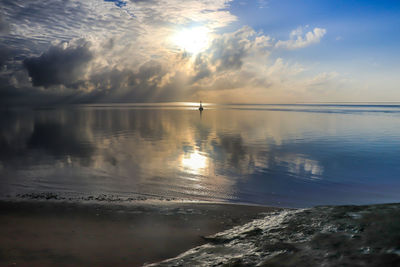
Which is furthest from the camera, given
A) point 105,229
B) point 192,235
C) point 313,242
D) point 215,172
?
point 215,172

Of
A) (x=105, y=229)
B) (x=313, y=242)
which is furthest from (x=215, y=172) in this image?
(x=313, y=242)

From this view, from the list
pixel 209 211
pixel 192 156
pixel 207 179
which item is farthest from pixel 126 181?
pixel 192 156

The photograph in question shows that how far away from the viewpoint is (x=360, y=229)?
287 inches

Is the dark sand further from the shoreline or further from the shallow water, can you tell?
the shallow water

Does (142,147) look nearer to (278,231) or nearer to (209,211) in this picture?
(209,211)

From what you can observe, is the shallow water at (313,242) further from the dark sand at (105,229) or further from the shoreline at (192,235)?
the dark sand at (105,229)

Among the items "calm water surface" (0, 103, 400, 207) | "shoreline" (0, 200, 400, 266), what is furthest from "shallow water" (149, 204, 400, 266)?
"calm water surface" (0, 103, 400, 207)

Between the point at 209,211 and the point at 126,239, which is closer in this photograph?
the point at 126,239

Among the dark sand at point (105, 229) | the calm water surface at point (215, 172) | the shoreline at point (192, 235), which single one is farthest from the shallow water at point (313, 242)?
the calm water surface at point (215, 172)

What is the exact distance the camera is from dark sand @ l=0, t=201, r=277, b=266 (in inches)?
331

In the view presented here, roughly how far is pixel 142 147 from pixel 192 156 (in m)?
8.25

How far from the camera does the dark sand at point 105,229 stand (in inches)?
331

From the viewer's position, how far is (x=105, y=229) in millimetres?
10289

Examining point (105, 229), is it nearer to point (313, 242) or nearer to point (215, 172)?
point (313, 242)
